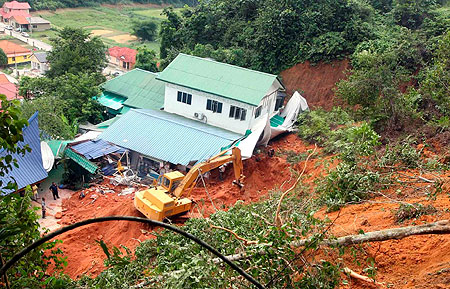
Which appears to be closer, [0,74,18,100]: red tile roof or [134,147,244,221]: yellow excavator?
[134,147,244,221]: yellow excavator

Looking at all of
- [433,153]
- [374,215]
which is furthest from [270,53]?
[374,215]

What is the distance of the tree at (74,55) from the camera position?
23.9m

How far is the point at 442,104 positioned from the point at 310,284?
7.95 meters

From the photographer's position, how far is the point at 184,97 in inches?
739

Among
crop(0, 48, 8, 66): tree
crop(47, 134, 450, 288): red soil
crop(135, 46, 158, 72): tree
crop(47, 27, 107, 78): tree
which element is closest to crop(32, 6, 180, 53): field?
crop(0, 48, 8, 66): tree

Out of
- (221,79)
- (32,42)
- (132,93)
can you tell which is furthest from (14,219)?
(32,42)

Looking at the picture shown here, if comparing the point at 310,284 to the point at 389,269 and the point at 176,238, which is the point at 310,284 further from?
the point at 176,238

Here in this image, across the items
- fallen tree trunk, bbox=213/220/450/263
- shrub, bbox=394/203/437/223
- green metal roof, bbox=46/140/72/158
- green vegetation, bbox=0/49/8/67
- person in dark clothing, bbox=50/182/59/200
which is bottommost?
green vegetation, bbox=0/49/8/67

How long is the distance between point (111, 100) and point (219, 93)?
7.25 metres

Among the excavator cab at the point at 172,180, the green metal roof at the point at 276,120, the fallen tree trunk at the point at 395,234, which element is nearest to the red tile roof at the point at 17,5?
the green metal roof at the point at 276,120

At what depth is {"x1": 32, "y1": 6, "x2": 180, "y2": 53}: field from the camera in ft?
165

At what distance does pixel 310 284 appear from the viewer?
544 cm

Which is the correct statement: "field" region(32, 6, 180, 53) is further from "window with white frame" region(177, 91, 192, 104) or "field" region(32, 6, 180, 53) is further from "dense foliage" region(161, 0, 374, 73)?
"window with white frame" region(177, 91, 192, 104)

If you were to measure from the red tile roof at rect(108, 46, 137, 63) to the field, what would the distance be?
4.67 meters
